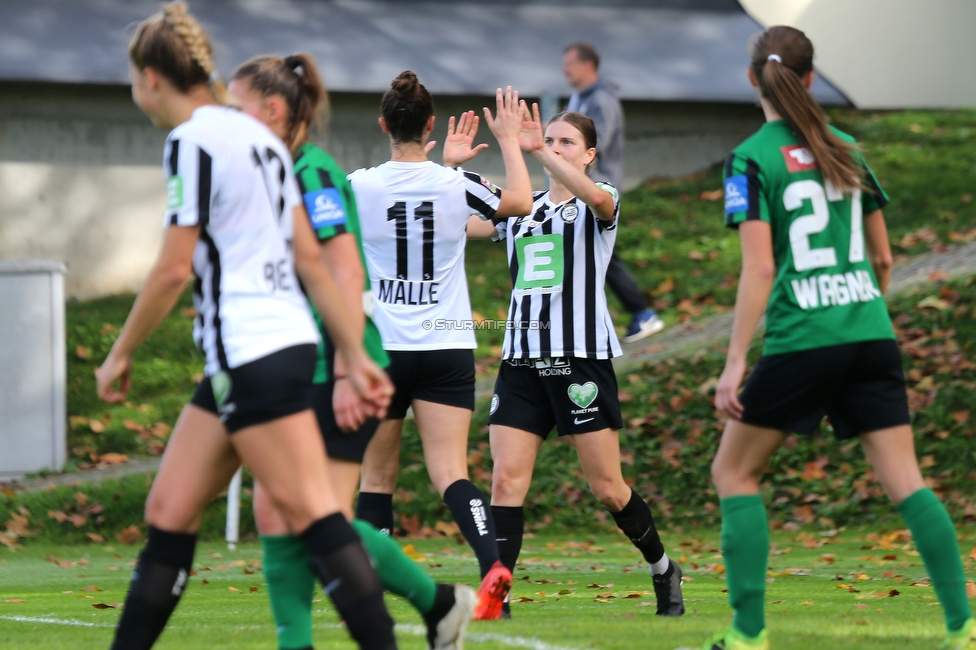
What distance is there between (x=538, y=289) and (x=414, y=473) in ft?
17.3

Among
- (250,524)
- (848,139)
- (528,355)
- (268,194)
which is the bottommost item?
(250,524)

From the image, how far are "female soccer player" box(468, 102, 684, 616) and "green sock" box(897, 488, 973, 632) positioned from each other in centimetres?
168

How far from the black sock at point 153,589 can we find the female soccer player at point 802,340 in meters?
1.68

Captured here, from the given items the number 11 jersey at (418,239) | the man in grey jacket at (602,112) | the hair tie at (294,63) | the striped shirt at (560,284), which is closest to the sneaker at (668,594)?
the striped shirt at (560,284)

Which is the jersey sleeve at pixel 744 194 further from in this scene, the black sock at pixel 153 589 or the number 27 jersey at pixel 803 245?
the black sock at pixel 153 589

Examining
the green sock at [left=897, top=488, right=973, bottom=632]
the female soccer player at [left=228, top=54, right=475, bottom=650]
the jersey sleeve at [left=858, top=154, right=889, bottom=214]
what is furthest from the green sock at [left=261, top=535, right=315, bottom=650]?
the jersey sleeve at [left=858, top=154, right=889, bottom=214]

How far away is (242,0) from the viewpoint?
1653 centimetres

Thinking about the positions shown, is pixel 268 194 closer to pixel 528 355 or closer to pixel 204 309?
pixel 204 309

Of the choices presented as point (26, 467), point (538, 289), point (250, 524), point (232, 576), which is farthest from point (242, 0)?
point (538, 289)

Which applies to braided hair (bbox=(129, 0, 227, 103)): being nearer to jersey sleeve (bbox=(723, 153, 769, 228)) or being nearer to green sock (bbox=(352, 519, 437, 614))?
green sock (bbox=(352, 519, 437, 614))

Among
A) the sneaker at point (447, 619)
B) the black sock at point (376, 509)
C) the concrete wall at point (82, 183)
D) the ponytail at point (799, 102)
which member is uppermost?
the concrete wall at point (82, 183)

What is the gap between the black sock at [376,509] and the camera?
→ 17.2 feet

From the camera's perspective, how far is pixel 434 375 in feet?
16.7

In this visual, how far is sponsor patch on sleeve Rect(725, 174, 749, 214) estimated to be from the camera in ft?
12.8
